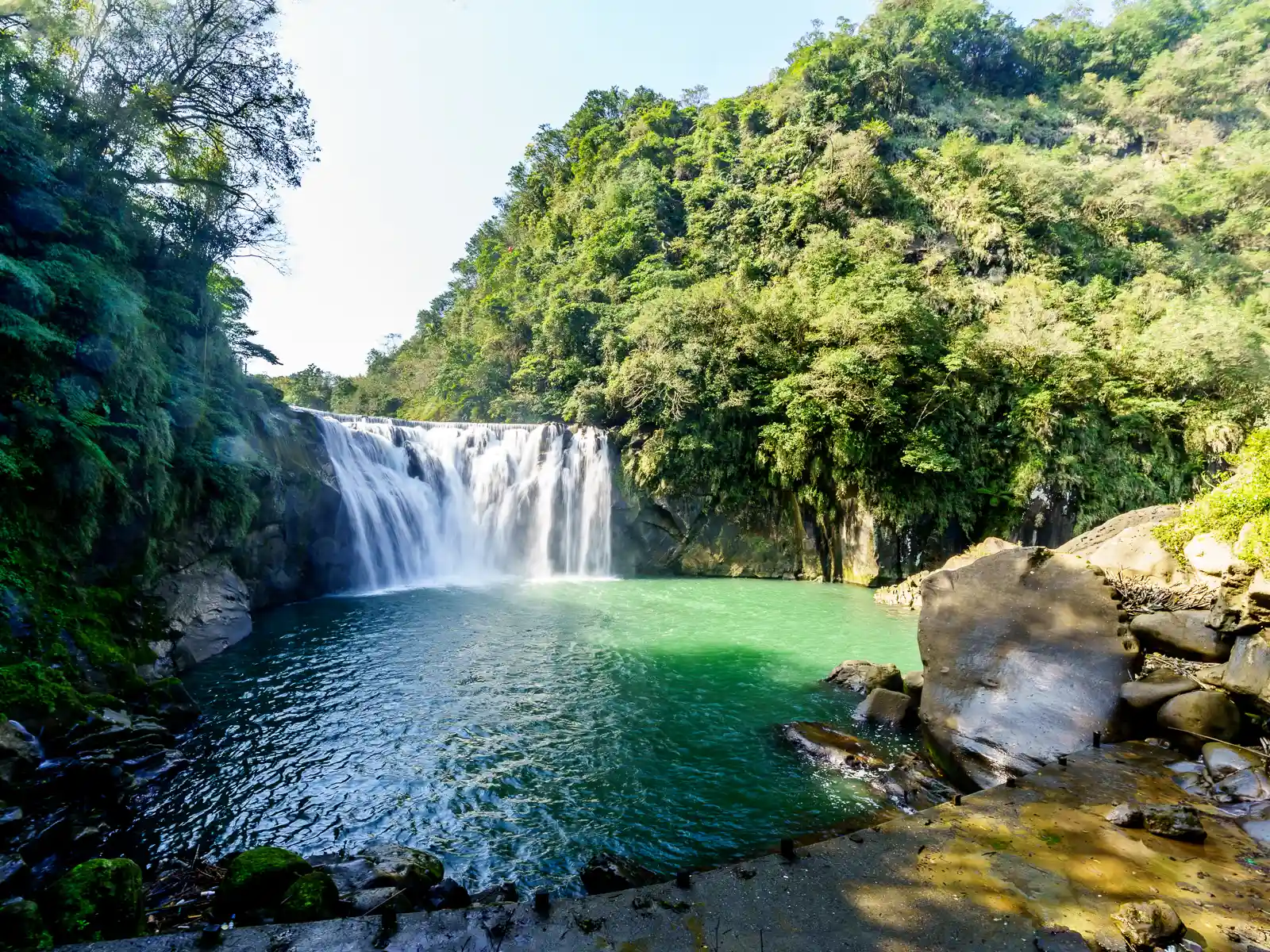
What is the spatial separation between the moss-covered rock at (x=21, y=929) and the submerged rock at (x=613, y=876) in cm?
326

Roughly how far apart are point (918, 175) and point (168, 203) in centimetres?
2988

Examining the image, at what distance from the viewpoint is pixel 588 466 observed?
22.0 metres

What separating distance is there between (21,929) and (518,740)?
15.8 ft

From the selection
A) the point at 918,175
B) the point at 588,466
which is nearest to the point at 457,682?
the point at 588,466

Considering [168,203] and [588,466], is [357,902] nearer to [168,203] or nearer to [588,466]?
[168,203]

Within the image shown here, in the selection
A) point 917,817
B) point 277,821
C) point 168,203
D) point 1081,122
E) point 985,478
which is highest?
point 1081,122

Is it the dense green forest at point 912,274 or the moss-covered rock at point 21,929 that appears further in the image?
the dense green forest at point 912,274

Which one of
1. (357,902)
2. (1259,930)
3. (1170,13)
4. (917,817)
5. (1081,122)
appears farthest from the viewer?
(1170,13)

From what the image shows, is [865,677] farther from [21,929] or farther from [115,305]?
[115,305]

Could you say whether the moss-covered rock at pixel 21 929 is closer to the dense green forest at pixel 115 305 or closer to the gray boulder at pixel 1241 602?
the dense green forest at pixel 115 305

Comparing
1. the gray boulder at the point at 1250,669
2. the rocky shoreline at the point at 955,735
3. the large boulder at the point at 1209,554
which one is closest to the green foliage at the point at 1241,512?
the large boulder at the point at 1209,554

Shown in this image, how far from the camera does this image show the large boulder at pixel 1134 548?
700 cm

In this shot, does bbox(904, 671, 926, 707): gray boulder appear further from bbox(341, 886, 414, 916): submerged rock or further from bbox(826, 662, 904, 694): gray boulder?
bbox(341, 886, 414, 916): submerged rock

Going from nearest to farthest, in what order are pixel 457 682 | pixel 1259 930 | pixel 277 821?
pixel 1259 930
pixel 277 821
pixel 457 682
